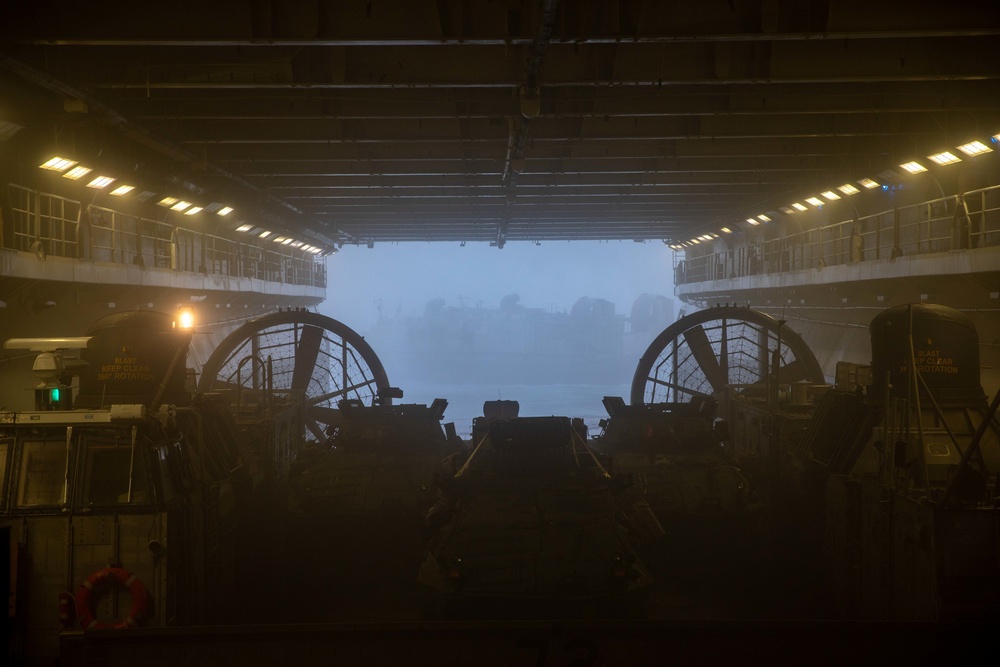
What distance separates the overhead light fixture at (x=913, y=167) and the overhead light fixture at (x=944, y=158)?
40 centimetres

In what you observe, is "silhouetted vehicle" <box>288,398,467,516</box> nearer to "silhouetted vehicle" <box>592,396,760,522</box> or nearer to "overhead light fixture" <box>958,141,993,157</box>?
"silhouetted vehicle" <box>592,396,760,522</box>

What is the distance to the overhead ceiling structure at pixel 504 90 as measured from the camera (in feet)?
31.2

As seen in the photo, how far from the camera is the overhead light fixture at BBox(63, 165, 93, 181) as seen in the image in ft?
48.3

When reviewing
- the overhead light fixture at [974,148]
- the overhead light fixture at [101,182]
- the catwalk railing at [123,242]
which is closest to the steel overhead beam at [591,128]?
the overhead light fixture at [974,148]

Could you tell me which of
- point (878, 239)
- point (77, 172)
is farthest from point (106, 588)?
point (878, 239)

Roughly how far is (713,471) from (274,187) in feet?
44.0

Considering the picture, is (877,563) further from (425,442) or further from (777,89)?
(425,442)

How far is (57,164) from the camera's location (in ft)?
46.3

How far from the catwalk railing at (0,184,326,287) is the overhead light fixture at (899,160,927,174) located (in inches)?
655

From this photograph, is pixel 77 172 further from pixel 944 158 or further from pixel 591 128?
pixel 944 158

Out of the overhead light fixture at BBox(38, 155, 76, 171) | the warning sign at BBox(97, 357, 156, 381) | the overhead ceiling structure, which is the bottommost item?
the warning sign at BBox(97, 357, 156, 381)

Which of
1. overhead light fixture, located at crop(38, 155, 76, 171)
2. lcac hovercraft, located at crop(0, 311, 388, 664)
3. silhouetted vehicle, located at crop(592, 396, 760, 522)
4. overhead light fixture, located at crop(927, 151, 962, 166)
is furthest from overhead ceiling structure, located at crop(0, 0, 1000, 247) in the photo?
silhouetted vehicle, located at crop(592, 396, 760, 522)

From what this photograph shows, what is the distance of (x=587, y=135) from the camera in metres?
14.6

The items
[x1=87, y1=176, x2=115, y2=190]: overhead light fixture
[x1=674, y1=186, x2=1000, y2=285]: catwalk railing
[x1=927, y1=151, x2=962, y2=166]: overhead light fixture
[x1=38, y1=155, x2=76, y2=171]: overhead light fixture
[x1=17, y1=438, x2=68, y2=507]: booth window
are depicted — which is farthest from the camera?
[x1=87, y1=176, x2=115, y2=190]: overhead light fixture
